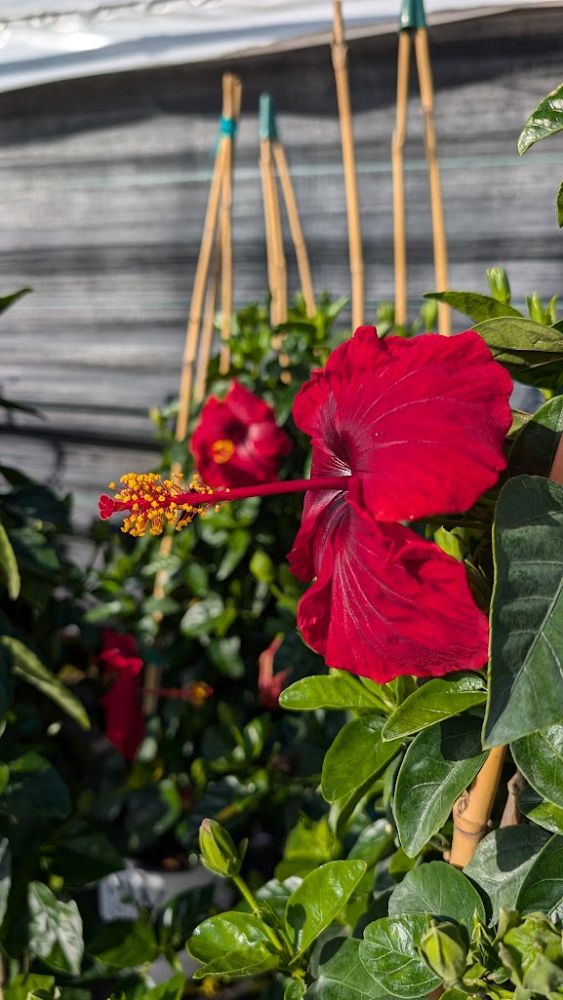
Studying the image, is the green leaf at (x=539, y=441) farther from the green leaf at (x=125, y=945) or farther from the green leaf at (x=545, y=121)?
the green leaf at (x=125, y=945)

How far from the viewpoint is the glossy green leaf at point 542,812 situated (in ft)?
1.77

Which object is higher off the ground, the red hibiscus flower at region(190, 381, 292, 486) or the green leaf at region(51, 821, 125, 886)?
the red hibiscus flower at region(190, 381, 292, 486)

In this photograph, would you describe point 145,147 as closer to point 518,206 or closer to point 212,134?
point 212,134

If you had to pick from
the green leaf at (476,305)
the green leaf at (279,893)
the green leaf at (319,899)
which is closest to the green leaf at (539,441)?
the green leaf at (476,305)

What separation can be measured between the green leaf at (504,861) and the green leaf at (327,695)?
139 mm

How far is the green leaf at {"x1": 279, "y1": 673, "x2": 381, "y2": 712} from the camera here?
27.1 inches

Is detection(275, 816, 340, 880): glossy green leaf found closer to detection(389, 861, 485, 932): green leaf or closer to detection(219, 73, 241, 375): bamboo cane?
detection(389, 861, 485, 932): green leaf

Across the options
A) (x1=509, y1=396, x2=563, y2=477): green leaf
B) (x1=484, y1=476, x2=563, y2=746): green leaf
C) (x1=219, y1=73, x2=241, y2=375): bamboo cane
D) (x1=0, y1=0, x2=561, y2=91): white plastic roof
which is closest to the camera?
(x1=484, y1=476, x2=563, y2=746): green leaf

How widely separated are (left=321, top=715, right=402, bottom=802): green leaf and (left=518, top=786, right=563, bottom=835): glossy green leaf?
0.10 metres

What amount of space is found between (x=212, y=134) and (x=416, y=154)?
0.57 metres

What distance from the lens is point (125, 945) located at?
0.95 metres

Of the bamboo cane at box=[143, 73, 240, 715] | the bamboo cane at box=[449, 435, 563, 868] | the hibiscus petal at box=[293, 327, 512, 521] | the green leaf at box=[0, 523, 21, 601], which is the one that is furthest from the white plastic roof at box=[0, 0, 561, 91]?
the bamboo cane at box=[449, 435, 563, 868]

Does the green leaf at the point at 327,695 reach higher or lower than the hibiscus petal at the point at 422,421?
lower

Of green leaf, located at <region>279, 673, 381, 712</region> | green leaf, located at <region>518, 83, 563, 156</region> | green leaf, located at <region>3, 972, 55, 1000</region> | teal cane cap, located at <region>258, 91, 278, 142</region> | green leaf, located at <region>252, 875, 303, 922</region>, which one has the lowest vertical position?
green leaf, located at <region>3, 972, 55, 1000</region>
